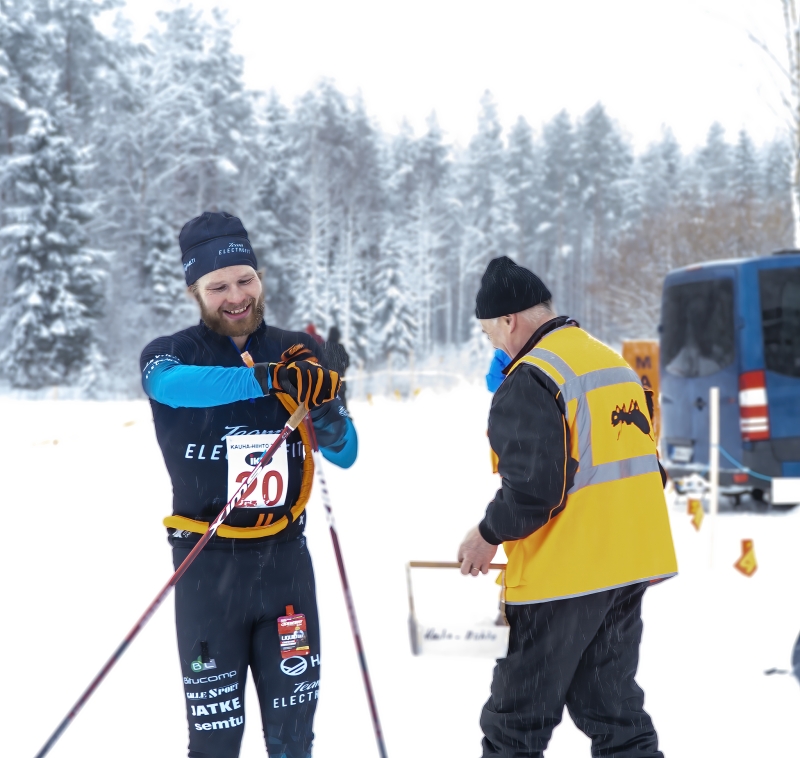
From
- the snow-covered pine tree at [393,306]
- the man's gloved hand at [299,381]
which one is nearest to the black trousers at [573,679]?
the man's gloved hand at [299,381]

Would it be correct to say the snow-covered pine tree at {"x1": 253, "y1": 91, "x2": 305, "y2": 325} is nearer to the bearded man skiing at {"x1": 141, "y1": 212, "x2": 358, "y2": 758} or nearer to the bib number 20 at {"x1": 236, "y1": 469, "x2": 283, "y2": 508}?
the bearded man skiing at {"x1": 141, "y1": 212, "x2": 358, "y2": 758}

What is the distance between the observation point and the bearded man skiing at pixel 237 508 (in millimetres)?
2312

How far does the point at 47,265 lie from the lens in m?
31.1

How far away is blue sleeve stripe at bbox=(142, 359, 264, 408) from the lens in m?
2.25

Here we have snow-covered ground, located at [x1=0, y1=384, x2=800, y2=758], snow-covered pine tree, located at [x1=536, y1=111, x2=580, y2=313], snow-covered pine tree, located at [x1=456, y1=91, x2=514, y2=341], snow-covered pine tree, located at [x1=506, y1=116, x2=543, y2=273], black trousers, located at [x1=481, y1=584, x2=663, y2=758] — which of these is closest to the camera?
black trousers, located at [x1=481, y1=584, x2=663, y2=758]

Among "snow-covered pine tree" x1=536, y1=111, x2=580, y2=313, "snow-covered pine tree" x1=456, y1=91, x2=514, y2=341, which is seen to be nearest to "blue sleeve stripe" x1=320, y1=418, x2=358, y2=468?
"snow-covered pine tree" x1=456, y1=91, x2=514, y2=341

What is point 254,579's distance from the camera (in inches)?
93.7

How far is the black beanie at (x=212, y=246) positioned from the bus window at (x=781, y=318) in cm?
628

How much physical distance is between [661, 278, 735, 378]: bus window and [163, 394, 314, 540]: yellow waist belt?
6.19 m

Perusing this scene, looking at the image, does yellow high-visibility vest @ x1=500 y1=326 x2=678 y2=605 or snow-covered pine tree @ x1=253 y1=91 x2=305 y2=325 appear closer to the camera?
yellow high-visibility vest @ x1=500 y1=326 x2=678 y2=605

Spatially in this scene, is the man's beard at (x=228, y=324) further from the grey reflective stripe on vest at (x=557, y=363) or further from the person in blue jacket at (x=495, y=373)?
the person in blue jacket at (x=495, y=373)

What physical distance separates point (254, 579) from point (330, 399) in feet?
1.98

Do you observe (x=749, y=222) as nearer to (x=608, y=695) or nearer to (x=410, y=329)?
(x=410, y=329)

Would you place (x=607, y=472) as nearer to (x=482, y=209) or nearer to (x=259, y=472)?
(x=259, y=472)
